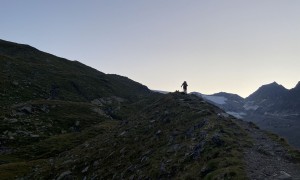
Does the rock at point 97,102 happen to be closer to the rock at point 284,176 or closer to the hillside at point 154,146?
the hillside at point 154,146

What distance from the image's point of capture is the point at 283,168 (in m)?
26.2

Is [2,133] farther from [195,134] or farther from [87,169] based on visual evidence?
[195,134]

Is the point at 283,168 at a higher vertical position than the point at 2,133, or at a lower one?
higher

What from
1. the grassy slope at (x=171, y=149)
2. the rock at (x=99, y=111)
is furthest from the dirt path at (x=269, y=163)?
the rock at (x=99, y=111)

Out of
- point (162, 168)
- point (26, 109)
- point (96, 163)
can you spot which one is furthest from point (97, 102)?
point (162, 168)

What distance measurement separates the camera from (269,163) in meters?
27.3

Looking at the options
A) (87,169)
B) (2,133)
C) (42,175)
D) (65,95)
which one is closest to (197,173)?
(87,169)

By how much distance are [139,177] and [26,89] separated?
11193 centimetres

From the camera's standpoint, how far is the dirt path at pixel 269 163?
23.9 metres

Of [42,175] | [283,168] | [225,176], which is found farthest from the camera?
[42,175]

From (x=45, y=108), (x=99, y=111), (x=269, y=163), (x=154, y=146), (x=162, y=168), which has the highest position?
(x=99, y=111)

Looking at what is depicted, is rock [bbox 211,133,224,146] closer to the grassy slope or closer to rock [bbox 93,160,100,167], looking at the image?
the grassy slope

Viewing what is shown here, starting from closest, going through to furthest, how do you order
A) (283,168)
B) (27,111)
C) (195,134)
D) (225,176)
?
(225,176)
(283,168)
(195,134)
(27,111)

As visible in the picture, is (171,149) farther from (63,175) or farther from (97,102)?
(97,102)
